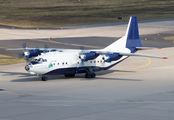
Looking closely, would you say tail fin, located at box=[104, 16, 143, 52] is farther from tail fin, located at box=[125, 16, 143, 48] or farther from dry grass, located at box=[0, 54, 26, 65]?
dry grass, located at box=[0, 54, 26, 65]

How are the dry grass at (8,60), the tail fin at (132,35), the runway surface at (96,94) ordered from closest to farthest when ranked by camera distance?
1. the runway surface at (96,94)
2. the tail fin at (132,35)
3. the dry grass at (8,60)

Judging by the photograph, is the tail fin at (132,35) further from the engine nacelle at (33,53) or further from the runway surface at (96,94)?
the engine nacelle at (33,53)

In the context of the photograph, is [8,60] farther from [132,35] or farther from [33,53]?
[132,35]

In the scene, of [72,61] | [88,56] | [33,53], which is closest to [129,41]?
[88,56]

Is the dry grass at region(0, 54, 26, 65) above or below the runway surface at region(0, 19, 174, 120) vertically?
above

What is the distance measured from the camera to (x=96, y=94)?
91.8 ft

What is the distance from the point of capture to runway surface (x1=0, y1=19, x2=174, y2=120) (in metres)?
20.3

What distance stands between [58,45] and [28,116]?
160 feet

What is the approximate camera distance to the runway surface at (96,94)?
20.3 metres

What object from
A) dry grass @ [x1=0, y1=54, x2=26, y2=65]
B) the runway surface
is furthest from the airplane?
dry grass @ [x1=0, y1=54, x2=26, y2=65]

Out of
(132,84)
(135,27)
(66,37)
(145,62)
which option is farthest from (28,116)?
(66,37)

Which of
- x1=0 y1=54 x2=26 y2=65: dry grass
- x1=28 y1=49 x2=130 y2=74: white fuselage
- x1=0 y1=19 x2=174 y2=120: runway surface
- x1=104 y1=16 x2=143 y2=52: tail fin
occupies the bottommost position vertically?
x1=0 y1=19 x2=174 y2=120: runway surface

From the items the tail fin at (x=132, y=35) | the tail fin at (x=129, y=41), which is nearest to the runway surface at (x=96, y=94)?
the tail fin at (x=129, y=41)

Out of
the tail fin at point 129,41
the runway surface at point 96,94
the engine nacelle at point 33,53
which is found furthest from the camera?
the tail fin at point 129,41
